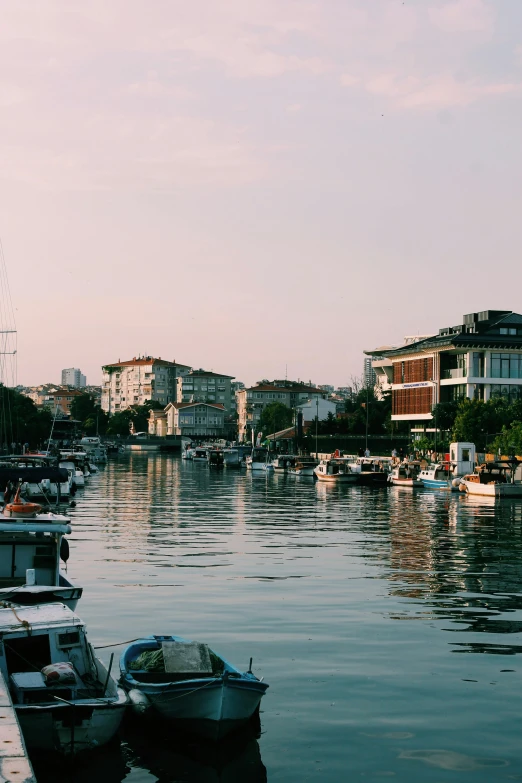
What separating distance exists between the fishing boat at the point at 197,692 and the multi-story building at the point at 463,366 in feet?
367

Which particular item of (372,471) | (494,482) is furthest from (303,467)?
(494,482)

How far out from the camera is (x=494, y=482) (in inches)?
3081

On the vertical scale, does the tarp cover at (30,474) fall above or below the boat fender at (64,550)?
above

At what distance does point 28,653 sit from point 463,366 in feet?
379

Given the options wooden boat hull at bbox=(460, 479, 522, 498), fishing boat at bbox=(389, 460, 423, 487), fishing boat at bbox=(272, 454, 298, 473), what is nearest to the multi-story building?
fishing boat at bbox=(272, 454, 298, 473)

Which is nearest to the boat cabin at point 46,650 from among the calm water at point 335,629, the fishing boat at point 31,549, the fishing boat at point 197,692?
the fishing boat at point 197,692

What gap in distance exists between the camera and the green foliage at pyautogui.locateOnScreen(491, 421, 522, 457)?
93.3m

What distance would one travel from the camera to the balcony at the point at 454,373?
420 ft

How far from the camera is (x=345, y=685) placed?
60.3ft

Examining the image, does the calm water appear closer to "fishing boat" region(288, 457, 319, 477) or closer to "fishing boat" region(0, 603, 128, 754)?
"fishing boat" region(0, 603, 128, 754)

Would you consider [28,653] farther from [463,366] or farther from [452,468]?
[463,366]

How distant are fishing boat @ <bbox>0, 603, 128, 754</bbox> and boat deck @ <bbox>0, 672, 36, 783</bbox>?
3.09 ft

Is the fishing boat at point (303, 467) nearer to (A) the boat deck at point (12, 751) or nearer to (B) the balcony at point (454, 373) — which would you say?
(B) the balcony at point (454, 373)

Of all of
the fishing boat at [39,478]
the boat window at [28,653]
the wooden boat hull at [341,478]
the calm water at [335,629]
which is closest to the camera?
the calm water at [335,629]
